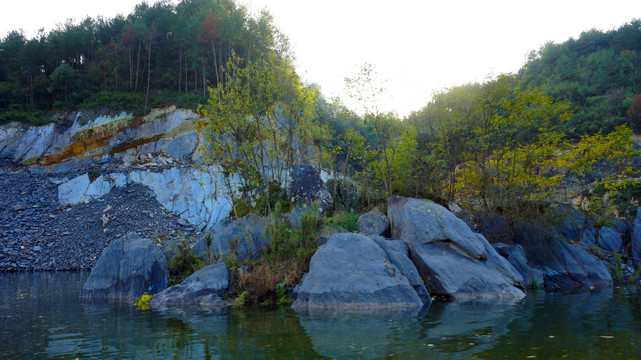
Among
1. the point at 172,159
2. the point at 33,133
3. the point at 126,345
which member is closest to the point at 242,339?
the point at 126,345

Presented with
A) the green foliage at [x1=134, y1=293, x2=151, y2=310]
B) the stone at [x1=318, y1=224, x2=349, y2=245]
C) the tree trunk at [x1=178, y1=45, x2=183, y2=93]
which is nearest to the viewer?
the green foliage at [x1=134, y1=293, x2=151, y2=310]

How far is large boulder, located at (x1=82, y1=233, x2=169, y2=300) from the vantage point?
42.0ft

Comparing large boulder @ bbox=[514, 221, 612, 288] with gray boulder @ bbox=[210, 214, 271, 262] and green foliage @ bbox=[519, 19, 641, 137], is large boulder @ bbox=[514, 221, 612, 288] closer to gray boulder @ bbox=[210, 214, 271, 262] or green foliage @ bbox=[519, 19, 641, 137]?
gray boulder @ bbox=[210, 214, 271, 262]

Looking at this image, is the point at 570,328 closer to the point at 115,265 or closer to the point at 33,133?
the point at 115,265

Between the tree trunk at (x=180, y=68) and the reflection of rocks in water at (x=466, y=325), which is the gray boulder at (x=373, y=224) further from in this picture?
the tree trunk at (x=180, y=68)

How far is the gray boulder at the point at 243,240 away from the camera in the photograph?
43.4 feet

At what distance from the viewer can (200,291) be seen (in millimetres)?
11250

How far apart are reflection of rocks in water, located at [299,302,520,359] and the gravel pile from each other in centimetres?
2394

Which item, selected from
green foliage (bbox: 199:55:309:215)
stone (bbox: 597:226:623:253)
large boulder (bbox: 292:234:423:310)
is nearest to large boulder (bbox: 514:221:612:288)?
stone (bbox: 597:226:623:253)

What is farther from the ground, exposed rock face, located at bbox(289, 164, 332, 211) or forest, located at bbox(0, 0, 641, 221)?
forest, located at bbox(0, 0, 641, 221)

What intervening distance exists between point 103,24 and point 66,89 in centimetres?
1645

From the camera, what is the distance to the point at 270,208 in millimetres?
15688

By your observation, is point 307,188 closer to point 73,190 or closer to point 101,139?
point 73,190

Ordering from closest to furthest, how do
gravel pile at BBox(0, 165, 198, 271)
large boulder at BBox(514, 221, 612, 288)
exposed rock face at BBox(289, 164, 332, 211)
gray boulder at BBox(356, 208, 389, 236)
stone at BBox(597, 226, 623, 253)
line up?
gray boulder at BBox(356, 208, 389, 236)
large boulder at BBox(514, 221, 612, 288)
exposed rock face at BBox(289, 164, 332, 211)
stone at BBox(597, 226, 623, 253)
gravel pile at BBox(0, 165, 198, 271)
